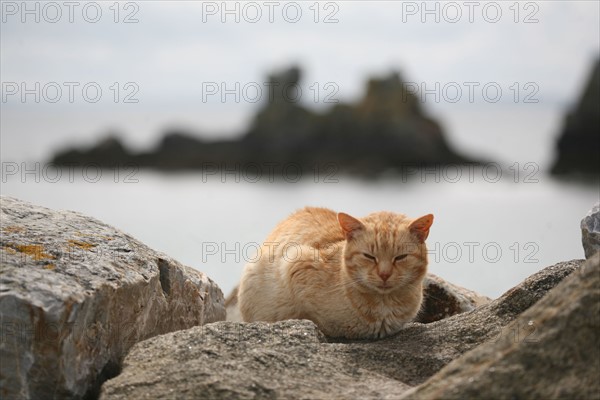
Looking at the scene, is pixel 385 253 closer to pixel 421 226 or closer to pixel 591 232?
pixel 421 226

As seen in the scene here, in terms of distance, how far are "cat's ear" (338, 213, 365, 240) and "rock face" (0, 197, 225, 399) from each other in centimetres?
137

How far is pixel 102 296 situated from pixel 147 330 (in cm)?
77

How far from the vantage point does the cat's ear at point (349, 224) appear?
6059 millimetres

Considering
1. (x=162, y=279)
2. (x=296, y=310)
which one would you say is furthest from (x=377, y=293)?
(x=162, y=279)

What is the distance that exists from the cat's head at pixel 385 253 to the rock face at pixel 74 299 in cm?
139

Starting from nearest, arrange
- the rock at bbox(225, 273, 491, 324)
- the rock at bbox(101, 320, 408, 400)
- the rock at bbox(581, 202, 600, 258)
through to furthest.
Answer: the rock at bbox(101, 320, 408, 400) < the rock at bbox(581, 202, 600, 258) < the rock at bbox(225, 273, 491, 324)

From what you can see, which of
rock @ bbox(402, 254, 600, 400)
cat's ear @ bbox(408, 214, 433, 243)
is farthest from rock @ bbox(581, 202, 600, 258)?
rock @ bbox(402, 254, 600, 400)

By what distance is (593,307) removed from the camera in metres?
3.62

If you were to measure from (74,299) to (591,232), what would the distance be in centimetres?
400

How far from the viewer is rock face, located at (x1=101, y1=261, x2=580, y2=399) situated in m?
4.29

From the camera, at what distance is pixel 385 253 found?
235 inches

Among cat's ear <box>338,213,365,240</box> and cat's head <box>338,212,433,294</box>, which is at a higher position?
cat's ear <box>338,213,365,240</box>

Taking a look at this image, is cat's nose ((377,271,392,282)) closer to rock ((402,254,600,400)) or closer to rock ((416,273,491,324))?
rock ((416,273,491,324))

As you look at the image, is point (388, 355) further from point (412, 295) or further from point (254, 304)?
point (254, 304)
